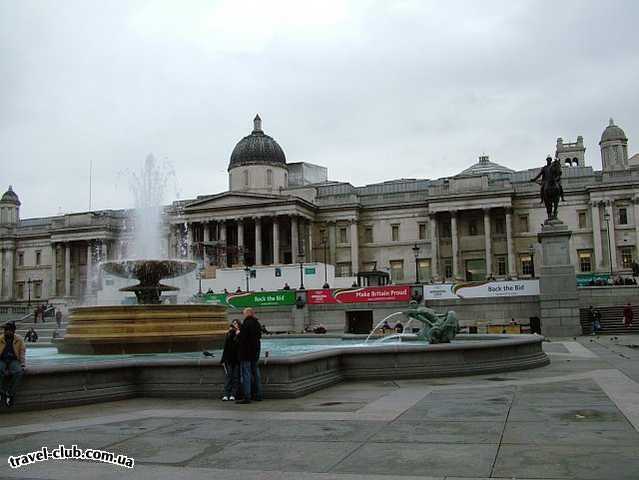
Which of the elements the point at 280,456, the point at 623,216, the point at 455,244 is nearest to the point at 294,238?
the point at 455,244

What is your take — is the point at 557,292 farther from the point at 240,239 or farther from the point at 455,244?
the point at 240,239

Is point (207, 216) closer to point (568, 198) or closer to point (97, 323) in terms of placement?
point (568, 198)

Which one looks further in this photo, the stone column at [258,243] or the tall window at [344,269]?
the tall window at [344,269]

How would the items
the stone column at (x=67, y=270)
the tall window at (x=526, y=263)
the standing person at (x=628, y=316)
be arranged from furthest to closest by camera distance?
the stone column at (x=67, y=270)
the tall window at (x=526, y=263)
the standing person at (x=628, y=316)

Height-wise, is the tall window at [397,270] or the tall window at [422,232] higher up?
the tall window at [422,232]

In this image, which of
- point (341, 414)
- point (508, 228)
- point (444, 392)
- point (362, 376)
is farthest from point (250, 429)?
point (508, 228)

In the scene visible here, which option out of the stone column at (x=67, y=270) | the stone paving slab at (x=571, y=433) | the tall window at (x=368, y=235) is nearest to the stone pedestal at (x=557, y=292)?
the stone paving slab at (x=571, y=433)

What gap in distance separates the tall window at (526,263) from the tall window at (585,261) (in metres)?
5.45

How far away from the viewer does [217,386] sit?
13672 millimetres

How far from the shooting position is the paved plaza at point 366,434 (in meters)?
7.38

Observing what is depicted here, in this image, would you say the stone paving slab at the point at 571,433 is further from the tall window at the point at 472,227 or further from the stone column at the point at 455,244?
the tall window at the point at 472,227

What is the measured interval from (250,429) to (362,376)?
6.31m

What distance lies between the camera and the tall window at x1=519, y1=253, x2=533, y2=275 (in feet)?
259

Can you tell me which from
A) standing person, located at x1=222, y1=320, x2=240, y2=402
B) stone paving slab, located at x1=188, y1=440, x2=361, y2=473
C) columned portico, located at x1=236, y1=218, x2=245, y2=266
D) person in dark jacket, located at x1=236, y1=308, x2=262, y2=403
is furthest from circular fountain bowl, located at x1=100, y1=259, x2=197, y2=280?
columned portico, located at x1=236, y1=218, x2=245, y2=266
